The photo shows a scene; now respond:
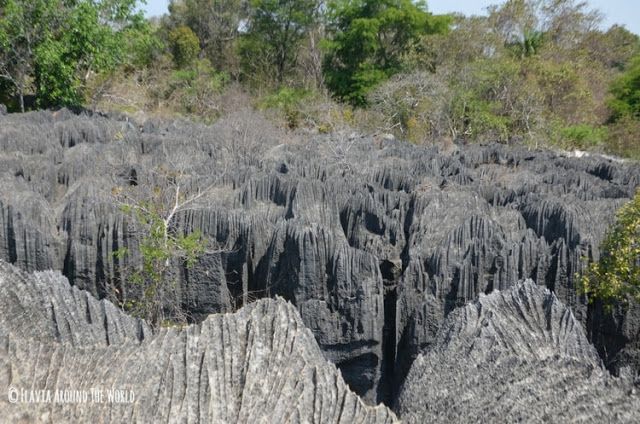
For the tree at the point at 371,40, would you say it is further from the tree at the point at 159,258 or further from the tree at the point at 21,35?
the tree at the point at 159,258

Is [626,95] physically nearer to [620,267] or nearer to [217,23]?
[217,23]

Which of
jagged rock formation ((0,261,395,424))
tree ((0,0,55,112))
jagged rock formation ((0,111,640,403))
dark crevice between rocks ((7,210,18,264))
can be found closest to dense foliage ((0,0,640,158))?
tree ((0,0,55,112))

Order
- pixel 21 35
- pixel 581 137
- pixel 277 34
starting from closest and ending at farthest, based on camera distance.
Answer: pixel 21 35 → pixel 581 137 → pixel 277 34

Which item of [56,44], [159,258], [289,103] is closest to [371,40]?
[289,103]

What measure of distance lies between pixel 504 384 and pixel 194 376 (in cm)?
105

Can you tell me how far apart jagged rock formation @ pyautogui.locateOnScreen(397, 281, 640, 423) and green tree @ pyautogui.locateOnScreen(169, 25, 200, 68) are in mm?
21704

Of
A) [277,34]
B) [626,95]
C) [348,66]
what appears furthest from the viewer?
[277,34]

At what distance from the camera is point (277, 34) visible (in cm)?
2419

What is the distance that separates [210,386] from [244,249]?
322 centimetres

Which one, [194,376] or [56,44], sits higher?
[56,44]

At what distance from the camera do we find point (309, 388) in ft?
6.53

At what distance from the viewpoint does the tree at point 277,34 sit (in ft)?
76.8

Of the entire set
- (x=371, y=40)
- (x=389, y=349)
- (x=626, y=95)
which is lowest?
(x=389, y=349)


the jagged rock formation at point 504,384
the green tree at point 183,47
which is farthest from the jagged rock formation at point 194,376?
the green tree at point 183,47
